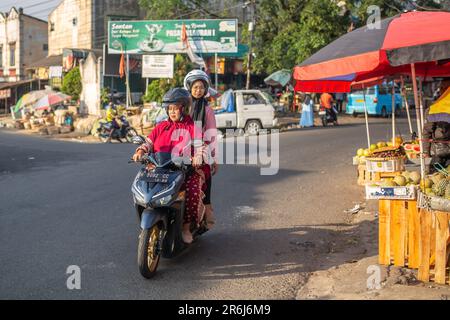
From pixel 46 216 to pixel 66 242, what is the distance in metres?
1.56

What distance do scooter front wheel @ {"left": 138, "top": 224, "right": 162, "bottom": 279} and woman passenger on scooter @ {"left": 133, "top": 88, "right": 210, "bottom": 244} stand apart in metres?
0.53

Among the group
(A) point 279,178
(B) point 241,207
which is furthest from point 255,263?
(A) point 279,178

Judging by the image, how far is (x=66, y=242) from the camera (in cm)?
665

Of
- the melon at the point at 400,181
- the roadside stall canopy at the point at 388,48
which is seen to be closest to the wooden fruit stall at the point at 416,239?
the melon at the point at 400,181

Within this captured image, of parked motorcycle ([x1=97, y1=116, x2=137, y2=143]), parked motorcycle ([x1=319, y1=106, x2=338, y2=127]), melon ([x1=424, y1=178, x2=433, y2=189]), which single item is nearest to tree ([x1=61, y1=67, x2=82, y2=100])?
parked motorcycle ([x1=97, y1=116, x2=137, y2=143])

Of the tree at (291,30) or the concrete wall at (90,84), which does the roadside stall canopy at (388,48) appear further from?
the concrete wall at (90,84)

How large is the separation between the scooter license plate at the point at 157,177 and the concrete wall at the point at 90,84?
26.6m

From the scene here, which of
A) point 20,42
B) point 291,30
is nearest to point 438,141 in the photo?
point 291,30

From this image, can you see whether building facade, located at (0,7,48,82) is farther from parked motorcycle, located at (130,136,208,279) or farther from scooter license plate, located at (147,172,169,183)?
scooter license plate, located at (147,172,169,183)

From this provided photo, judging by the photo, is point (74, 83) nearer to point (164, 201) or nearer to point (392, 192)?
point (164, 201)

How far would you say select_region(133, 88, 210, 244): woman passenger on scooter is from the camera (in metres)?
5.79
